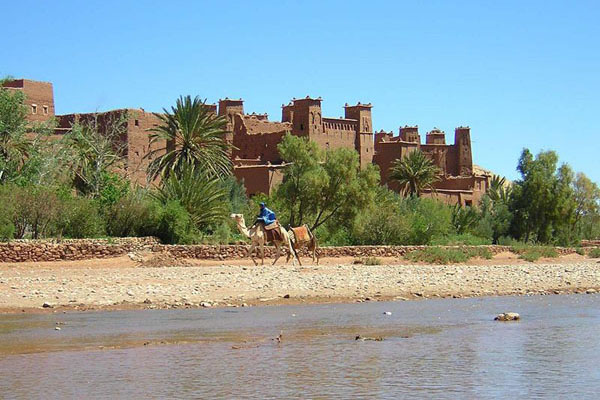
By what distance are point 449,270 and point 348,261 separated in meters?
4.29

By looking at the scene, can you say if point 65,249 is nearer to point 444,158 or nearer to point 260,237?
point 260,237

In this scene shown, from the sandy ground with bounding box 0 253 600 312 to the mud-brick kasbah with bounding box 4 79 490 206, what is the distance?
69.9 ft

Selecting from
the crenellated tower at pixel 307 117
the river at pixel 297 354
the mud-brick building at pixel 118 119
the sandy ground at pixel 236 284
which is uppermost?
the crenellated tower at pixel 307 117

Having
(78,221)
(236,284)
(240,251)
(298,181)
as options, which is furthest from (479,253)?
(236,284)

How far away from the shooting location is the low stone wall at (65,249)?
2547 cm

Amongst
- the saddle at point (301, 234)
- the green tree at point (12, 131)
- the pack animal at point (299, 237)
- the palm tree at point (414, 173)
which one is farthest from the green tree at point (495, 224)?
the saddle at point (301, 234)

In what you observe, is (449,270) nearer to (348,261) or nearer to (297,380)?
(348,261)

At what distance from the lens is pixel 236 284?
69.8 ft

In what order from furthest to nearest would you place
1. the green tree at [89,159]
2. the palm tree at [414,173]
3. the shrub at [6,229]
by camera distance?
1. the palm tree at [414,173]
2. the green tree at [89,159]
3. the shrub at [6,229]

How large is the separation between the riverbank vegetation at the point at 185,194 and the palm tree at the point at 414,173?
14271 millimetres

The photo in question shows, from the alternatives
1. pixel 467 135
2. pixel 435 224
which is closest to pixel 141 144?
pixel 435 224

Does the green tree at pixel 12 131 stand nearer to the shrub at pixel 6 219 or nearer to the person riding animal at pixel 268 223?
the shrub at pixel 6 219

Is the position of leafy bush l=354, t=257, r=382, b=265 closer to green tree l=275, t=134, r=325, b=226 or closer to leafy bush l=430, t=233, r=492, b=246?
green tree l=275, t=134, r=325, b=226

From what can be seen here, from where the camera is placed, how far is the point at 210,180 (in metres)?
35.7
